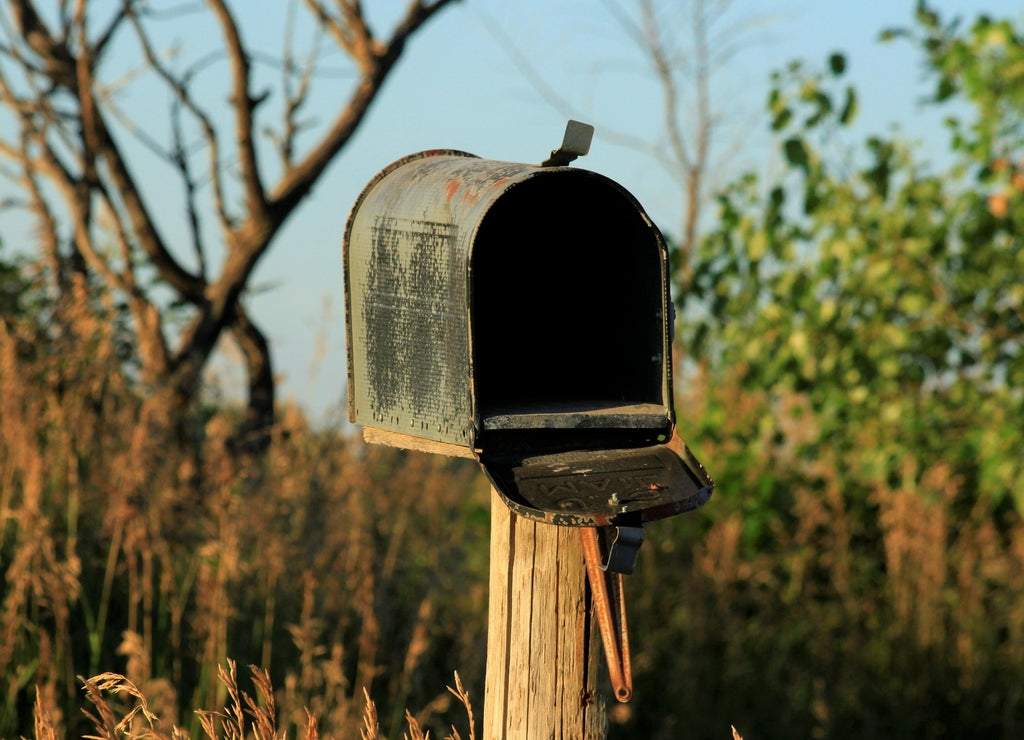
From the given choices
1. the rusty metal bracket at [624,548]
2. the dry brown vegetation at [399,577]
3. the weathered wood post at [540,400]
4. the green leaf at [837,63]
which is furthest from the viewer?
the green leaf at [837,63]

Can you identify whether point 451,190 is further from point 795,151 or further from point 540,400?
point 795,151

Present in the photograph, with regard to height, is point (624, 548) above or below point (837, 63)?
below

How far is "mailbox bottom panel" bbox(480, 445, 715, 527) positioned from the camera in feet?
6.65

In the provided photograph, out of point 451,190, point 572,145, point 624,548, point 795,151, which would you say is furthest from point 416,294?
point 795,151

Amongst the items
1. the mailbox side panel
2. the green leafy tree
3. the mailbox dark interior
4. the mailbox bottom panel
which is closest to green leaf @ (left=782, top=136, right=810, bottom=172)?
the green leafy tree

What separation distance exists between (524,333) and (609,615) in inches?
32.1

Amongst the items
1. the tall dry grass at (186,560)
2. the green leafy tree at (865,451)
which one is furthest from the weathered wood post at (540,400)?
the green leafy tree at (865,451)

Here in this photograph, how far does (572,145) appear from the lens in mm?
2172

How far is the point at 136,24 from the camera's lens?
5.46 meters

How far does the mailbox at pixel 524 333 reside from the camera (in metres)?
2.15

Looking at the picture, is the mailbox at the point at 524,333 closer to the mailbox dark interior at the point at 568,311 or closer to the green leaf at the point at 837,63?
the mailbox dark interior at the point at 568,311

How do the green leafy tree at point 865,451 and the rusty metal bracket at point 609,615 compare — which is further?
the green leafy tree at point 865,451

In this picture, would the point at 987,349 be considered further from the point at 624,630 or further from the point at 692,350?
the point at 624,630

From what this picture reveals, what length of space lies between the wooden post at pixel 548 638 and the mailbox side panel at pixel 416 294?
244mm
